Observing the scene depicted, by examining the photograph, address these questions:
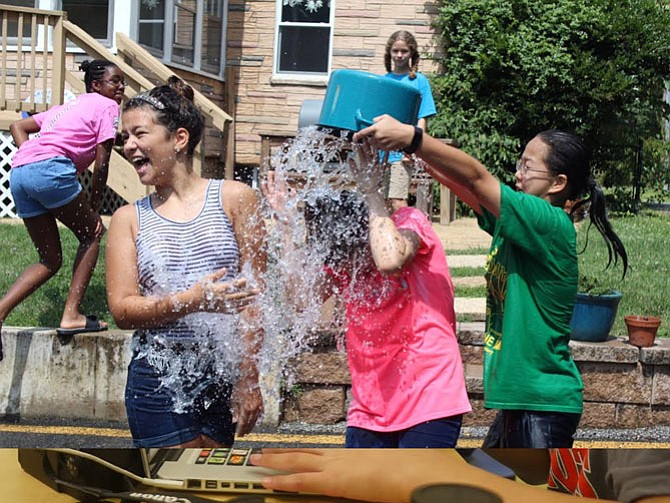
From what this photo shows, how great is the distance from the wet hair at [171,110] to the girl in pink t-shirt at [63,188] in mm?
2806

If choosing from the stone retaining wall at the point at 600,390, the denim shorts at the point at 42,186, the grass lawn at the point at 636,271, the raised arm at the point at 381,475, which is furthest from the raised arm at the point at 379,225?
the grass lawn at the point at 636,271

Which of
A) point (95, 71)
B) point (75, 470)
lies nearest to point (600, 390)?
point (95, 71)

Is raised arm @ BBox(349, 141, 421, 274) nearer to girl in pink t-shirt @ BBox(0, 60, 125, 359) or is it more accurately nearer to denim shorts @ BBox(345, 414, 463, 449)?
denim shorts @ BBox(345, 414, 463, 449)

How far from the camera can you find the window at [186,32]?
13.0 m

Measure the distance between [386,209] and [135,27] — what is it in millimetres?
9984

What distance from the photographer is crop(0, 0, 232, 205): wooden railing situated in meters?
9.45

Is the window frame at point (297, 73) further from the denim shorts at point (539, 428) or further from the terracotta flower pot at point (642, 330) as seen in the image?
the denim shorts at point (539, 428)

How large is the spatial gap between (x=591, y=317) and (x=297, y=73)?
9.38 m

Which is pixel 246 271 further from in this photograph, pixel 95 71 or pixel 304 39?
pixel 304 39

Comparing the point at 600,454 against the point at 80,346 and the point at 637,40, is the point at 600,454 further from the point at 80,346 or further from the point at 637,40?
the point at 637,40

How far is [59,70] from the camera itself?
9.26 meters

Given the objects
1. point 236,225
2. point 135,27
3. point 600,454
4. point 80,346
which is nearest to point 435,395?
point 236,225

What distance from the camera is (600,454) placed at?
1137 mm

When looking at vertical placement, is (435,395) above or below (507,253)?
below
